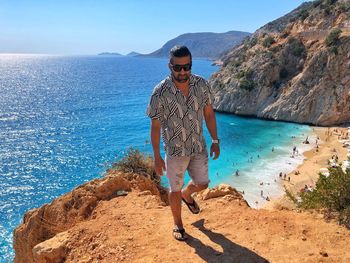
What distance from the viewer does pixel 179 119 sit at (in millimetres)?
4852

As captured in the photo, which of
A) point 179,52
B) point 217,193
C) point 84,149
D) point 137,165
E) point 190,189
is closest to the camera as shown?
point 179,52

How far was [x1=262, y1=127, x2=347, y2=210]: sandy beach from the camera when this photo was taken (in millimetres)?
29683

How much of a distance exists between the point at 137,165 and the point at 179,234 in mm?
5143

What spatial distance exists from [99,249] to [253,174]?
2885 cm

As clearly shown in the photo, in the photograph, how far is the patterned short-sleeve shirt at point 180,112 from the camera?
15.6ft

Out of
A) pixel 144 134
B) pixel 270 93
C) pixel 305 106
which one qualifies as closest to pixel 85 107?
pixel 144 134

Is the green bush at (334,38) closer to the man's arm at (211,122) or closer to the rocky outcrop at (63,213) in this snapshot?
the rocky outcrop at (63,213)

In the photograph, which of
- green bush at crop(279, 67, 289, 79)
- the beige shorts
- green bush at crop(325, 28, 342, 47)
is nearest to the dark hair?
the beige shorts

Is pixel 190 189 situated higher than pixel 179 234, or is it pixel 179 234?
pixel 190 189

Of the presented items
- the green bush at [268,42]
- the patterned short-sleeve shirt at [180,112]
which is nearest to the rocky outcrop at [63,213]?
the patterned short-sleeve shirt at [180,112]

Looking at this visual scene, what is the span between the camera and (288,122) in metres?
51.5

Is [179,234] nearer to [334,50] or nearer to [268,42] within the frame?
[334,50]

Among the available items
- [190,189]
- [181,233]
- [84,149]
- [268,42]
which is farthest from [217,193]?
[268,42]

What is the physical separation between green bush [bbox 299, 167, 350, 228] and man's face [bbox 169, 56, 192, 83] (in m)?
3.59
